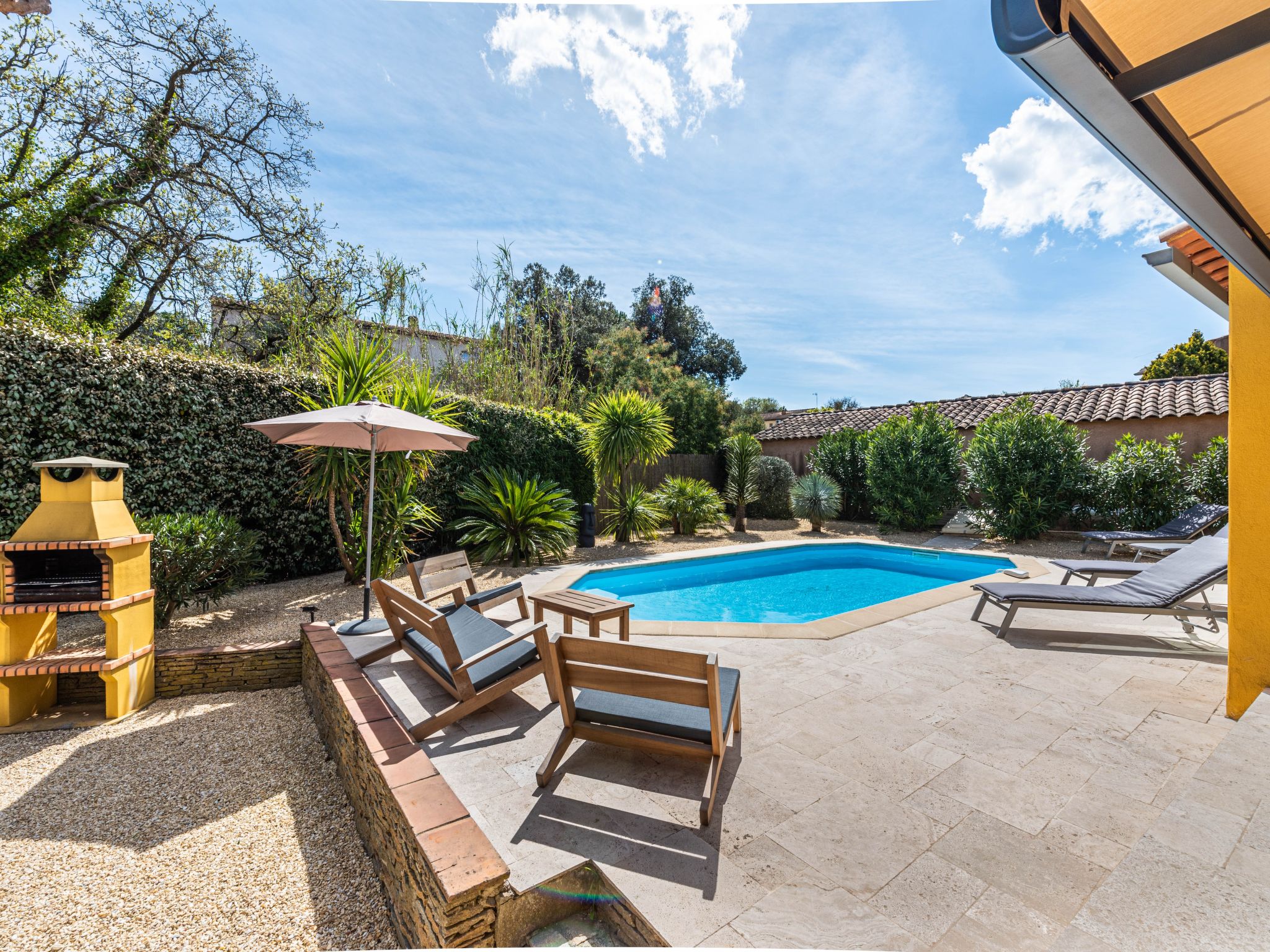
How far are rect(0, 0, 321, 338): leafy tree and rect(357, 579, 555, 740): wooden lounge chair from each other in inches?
398

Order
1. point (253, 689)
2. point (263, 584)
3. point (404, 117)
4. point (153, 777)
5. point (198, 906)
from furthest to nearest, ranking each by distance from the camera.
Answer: point (404, 117)
point (263, 584)
point (253, 689)
point (153, 777)
point (198, 906)

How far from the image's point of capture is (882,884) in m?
2.01

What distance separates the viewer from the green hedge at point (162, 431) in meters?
4.97

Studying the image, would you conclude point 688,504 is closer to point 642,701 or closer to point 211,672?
point 211,672

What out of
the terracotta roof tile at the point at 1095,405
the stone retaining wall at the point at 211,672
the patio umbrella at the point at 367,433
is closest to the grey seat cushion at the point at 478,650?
the patio umbrella at the point at 367,433

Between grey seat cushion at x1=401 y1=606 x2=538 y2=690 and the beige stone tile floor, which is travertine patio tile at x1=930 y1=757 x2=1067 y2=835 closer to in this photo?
the beige stone tile floor

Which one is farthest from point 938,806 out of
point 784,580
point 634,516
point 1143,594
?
point 634,516

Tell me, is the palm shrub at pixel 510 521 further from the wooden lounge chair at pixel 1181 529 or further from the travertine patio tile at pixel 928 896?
the wooden lounge chair at pixel 1181 529

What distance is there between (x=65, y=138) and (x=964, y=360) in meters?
34.2

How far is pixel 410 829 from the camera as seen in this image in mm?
2193

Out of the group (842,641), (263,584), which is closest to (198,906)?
(842,641)

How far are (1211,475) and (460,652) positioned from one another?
12.9m

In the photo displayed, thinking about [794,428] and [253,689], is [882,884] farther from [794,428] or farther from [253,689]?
[794,428]

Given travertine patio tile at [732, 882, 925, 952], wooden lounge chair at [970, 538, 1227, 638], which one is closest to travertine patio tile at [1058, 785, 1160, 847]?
travertine patio tile at [732, 882, 925, 952]
